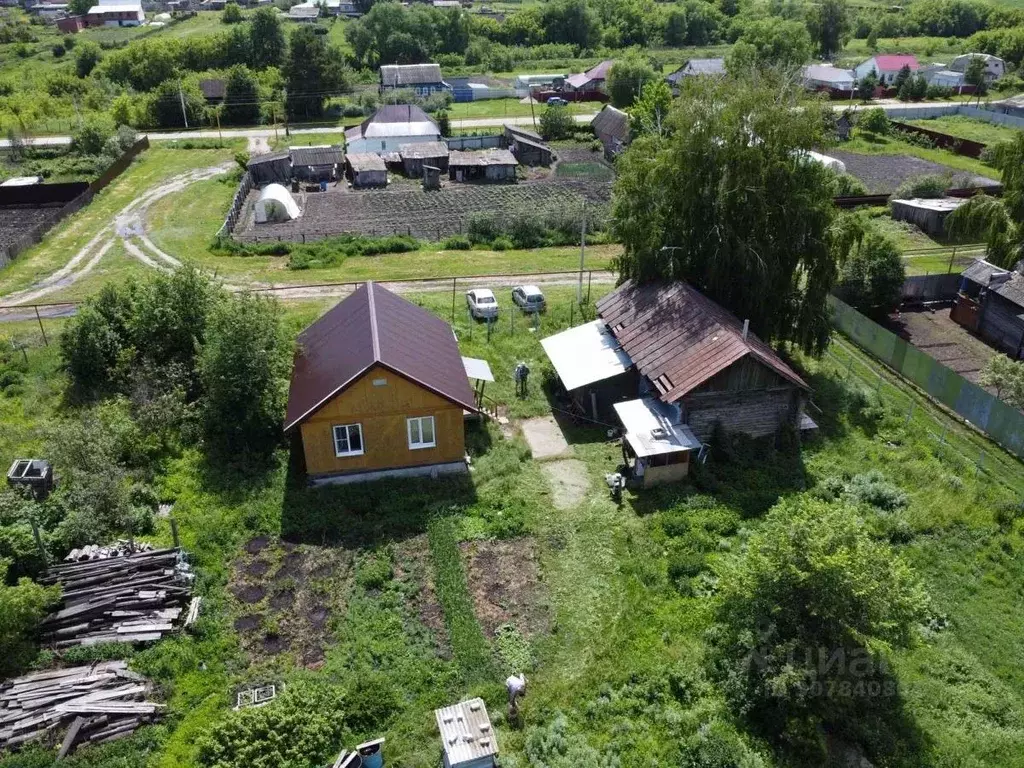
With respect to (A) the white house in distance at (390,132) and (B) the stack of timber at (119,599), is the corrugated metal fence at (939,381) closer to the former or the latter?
(B) the stack of timber at (119,599)

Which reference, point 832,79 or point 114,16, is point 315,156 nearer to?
point 832,79

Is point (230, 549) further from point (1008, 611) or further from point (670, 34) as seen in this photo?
point (670, 34)

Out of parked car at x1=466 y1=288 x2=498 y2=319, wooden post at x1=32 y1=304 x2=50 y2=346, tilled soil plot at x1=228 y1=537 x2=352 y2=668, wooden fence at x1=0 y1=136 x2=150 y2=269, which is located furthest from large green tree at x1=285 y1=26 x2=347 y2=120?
tilled soil plot at x1=228 y1=537 x2=352 y2=668

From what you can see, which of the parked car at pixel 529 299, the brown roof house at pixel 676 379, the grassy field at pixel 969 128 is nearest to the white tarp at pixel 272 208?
the parked car at pixel 529 299

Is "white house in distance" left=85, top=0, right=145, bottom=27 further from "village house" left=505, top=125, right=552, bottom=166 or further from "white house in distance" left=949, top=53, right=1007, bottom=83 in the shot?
"white house in distance" left=949, top=53, right=1007, bottom=83

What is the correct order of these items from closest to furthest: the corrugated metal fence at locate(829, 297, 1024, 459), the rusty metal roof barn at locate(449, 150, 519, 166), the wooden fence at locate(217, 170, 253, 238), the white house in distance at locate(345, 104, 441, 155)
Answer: the corrugated metal fence at locate(829, 297, 1024, 459) → the wooden fence at locate(217, 170, 253, 238) → the rusty metal roof barn at locate(449, 150, 519, 166) → the white house in distance at locate(345, 104, 441, 155)

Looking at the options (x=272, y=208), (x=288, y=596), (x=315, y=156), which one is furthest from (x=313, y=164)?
(x=288, y=596)
